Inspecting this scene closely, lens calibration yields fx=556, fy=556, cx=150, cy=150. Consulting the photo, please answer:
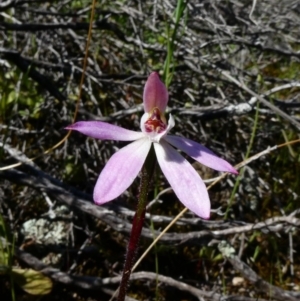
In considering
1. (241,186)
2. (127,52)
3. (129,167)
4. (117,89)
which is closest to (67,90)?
(117,89)

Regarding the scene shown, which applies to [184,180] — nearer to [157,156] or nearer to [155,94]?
[157,156]

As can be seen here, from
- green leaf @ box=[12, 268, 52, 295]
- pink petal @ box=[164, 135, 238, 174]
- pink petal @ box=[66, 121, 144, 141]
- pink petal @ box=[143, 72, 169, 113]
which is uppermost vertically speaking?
pink petal @ box=[143, 72, 169, 113]

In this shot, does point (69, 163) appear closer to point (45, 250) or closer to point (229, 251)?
point (45, 250)

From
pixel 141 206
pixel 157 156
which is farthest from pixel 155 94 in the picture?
pixel 141 206

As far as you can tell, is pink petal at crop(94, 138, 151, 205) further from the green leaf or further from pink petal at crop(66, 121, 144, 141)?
the green leaf

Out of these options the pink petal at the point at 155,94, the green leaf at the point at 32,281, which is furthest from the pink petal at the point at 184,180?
the green leaf at the point at 32,281

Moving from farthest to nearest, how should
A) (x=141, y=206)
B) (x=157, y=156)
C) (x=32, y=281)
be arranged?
(x=32, y=281), (x=157, y=156), (x=141, y=206)

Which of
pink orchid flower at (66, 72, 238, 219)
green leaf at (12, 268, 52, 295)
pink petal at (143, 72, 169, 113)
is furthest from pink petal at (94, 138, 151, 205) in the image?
green leaf at (12, 268, 52, 295)
